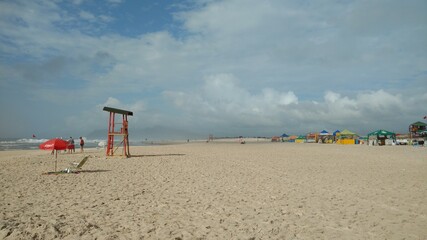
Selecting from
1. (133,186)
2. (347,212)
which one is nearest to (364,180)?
(347,212)

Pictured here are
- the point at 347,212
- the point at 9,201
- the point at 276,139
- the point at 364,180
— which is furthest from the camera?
the point at 276,139

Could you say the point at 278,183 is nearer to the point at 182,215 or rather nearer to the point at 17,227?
the point at 182,215

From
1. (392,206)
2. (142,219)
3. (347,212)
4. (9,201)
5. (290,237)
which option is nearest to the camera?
(290,237)

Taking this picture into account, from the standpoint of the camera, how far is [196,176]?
12547mm

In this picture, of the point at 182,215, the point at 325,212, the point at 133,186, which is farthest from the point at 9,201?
the point at 325,212

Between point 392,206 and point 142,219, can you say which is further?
point 392,206

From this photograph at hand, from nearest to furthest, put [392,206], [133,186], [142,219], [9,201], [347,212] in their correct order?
[142,219] → [347,212] → [392,206] → [9,201] → [133,186]

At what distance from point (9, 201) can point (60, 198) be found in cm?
121

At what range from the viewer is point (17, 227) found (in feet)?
18.2

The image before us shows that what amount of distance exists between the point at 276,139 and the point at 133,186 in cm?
7101

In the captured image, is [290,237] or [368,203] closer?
[290,237]

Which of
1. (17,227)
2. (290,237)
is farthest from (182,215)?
(17,227)

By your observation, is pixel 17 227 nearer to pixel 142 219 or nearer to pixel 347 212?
pixel 142 219

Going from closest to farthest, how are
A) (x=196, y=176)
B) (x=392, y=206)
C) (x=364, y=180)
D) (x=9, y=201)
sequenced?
(x=392, y=206)
(x=9, y=201)
(x=364, y=180)
(x=196, y=176)
